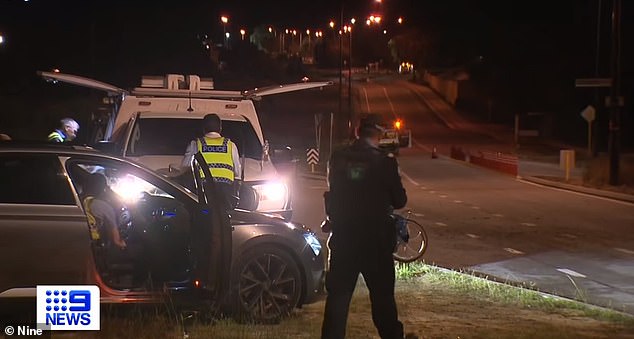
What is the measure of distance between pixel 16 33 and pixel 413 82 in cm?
6248

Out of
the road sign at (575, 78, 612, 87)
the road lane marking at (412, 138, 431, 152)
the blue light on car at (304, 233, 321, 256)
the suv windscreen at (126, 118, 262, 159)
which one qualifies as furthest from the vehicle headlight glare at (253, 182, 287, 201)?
the road lane marking at (412, 138, 431, 152)

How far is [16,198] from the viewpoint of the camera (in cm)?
631

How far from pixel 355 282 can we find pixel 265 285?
5.35 ft

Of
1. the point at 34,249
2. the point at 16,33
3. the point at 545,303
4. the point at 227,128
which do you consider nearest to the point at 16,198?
the point at 34,249

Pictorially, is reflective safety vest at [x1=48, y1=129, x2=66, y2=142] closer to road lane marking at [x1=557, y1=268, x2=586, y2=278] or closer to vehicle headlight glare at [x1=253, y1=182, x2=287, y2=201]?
vehicle headlight glare at [x1=253, y1=182, x2=287, y2=201]

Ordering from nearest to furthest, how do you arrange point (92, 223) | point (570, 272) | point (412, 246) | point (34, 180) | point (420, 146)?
point (34, 180) → point (92, 223) → point (570, 272) → point (412, 246) → point (420, 146)

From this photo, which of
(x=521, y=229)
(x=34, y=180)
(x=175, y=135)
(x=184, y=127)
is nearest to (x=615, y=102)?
(x=521, y=229)

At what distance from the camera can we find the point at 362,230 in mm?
5621

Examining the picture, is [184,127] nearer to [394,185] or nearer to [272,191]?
[272,191]

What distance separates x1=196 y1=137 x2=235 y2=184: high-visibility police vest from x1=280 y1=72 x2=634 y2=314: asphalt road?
3.95m

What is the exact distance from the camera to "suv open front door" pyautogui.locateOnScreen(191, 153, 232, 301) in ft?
20.3

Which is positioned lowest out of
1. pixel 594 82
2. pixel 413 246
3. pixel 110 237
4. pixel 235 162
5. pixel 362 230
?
pixel 413 246

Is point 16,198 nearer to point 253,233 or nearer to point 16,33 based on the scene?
point 253,233

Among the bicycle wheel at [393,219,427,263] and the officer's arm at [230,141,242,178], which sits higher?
the officer's arm at [230,141,242,178]
